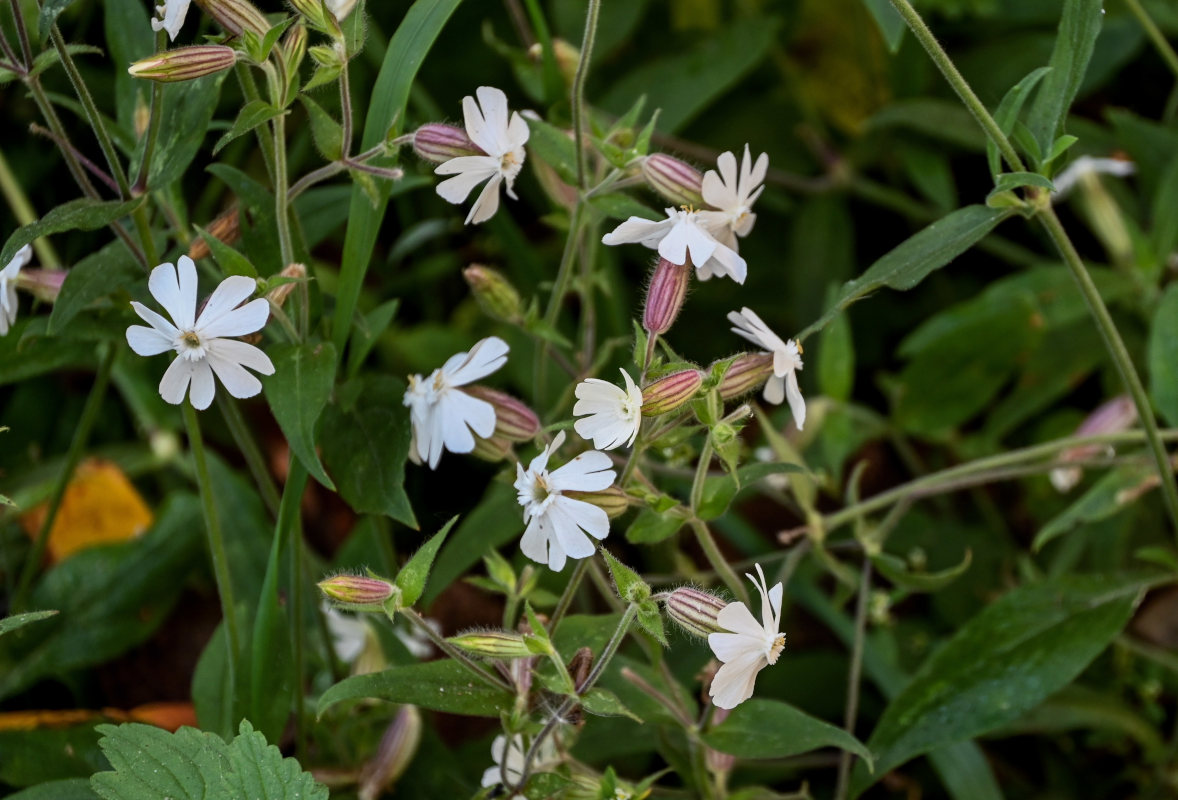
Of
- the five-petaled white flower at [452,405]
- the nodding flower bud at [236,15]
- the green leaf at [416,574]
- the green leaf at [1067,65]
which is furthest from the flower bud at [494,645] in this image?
the green leaf at [1067,65]

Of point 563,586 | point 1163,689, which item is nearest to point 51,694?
point 563,586

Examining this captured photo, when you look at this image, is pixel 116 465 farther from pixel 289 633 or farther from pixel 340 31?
pixel 340 31

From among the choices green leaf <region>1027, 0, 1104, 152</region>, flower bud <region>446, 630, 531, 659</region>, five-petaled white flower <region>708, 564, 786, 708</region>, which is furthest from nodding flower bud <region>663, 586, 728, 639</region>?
green leaf <region>1027, 0, 1104, 152</region>

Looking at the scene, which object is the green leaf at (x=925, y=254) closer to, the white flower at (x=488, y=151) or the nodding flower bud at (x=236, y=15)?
the white flower at (x=488, y=151)

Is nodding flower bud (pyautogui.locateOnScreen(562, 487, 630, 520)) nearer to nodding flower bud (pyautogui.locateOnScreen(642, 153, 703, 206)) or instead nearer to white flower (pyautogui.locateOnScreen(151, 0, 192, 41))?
nodding flower bud (pyautogui.locateOnScreen(642, 153, 703, 206))

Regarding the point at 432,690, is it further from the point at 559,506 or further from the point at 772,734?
the point at 772,734

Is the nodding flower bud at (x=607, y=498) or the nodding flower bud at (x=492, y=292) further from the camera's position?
the nodding flower bud at (x=492, y=292)
